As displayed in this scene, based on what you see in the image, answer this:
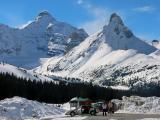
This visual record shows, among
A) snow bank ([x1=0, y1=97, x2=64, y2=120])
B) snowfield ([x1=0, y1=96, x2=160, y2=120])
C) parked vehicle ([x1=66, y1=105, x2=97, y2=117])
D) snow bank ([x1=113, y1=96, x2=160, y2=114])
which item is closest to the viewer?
snow bank ([x1=0, y1=97, x2=64, y2=120])

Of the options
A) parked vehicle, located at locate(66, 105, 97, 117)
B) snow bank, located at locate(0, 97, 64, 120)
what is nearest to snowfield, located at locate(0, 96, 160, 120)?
snow bank, located at locate(0, 97, 64, 120)

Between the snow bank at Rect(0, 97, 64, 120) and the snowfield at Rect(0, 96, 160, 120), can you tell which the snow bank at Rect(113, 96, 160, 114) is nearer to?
the snowfield at Rect(0, 96, 160, 120)

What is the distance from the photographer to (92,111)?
71.5 metres

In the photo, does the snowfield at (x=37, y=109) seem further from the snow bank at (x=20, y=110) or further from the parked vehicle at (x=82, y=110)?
the parked vehicle at (x=82, y=110)

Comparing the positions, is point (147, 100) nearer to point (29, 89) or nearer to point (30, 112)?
point (30, 112)

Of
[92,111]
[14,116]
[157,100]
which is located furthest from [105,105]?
[157,100]

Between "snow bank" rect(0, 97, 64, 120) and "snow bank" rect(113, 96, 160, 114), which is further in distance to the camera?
"snow bank" rect(113, 96, 160, 114)

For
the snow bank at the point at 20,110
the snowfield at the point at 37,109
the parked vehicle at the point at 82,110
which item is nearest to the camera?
the snow bank at the point at 20,110

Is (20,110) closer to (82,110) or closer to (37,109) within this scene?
(37,109)

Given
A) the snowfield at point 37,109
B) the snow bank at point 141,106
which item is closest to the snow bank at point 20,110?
the snowfield at point 37,109

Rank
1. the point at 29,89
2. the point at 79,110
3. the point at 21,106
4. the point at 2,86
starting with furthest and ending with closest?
the point at 29,89 → the point at 2,86 → the point at 21,106 → the point at 79,110

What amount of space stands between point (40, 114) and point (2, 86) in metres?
76.9

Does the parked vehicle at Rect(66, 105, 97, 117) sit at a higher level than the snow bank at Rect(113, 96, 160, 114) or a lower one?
lower

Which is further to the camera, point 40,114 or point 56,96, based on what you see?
point 56,96
